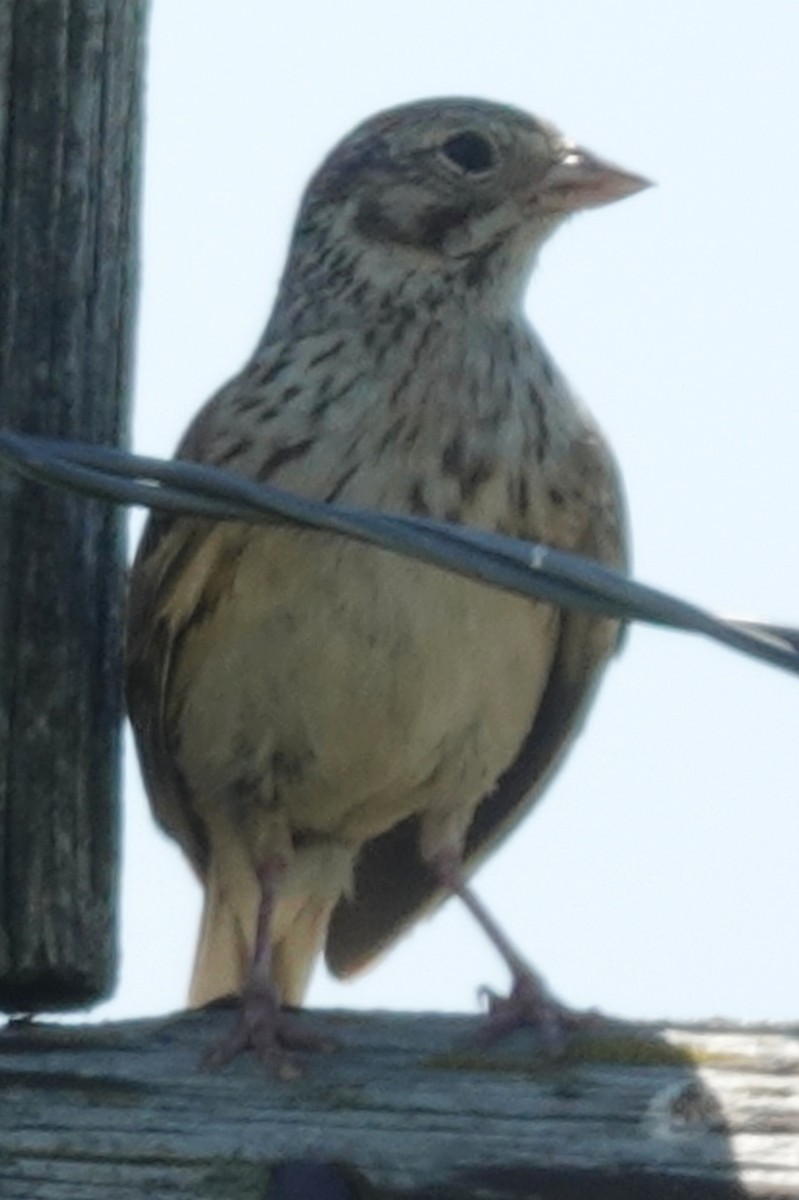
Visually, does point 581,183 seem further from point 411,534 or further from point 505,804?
point 411,534

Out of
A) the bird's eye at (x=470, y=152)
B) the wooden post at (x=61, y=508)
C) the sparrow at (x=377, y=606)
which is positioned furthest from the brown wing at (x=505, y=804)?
the wooden post at (x=61, y=508)

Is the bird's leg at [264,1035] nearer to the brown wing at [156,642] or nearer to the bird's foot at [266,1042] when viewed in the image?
the bird's foot at [266,1042]

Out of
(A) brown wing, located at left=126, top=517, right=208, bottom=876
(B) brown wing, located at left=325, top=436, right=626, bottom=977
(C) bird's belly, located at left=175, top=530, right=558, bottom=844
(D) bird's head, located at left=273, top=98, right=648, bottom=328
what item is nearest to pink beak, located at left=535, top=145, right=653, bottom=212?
(D) bird's head, located at left=273, top=98, right=648, bottom=328

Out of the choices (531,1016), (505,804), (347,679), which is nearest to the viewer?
(531,1016)

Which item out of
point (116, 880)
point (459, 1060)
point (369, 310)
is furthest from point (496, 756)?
point (459, 1060)

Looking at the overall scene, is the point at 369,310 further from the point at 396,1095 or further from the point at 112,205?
the point at 396,1095

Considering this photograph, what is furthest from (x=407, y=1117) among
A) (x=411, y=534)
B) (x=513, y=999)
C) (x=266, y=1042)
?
(x=513, y=999)

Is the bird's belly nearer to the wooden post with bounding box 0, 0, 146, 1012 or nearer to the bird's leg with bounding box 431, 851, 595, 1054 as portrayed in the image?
the bird's leg with bounding box 431, 851, 595, 1054
